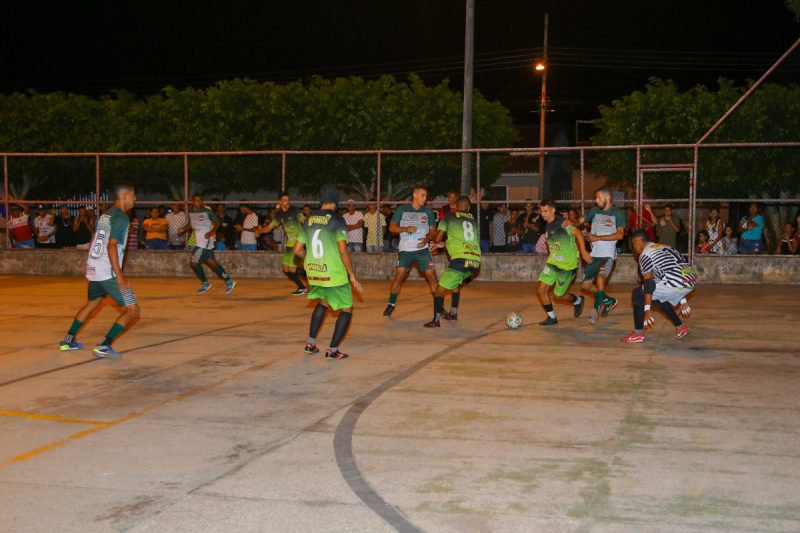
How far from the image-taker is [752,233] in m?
19.6

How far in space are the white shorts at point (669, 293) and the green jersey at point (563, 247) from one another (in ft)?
5.45

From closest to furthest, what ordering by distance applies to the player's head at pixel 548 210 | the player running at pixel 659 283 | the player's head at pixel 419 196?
the player running at pixel 659 283
the player's head at pixel 548 210
the player's head at pixel 419 196

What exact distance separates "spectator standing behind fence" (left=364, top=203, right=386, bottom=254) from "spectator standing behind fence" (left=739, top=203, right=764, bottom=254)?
8.24 metres

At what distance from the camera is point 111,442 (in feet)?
21.1

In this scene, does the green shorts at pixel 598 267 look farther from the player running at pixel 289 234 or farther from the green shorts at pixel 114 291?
the green shorts at pixel 114 291

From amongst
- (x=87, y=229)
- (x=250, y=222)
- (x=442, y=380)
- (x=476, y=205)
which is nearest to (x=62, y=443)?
(x=442, y=380)

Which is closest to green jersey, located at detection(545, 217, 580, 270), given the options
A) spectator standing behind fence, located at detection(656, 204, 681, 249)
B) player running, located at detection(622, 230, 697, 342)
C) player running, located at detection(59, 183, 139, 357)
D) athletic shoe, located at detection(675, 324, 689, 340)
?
player running, located at detection(622, 230, 697, 342)

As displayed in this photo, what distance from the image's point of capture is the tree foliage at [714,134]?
22.8 m

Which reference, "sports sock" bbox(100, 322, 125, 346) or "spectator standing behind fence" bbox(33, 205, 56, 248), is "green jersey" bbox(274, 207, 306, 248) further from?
"spectator standing behind fence" bbox(33, 205, 56, 248)

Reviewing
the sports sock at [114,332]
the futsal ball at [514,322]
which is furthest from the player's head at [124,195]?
the futsal ball at [514,322]

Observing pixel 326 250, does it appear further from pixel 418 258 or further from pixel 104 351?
pixel 418 258

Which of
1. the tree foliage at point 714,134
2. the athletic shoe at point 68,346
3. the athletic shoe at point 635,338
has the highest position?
the tree foliage at point 714,134

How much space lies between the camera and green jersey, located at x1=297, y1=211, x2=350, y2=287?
9523 mm

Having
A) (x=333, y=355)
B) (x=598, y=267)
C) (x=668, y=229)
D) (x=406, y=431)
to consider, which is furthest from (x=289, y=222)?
(x=406, y=431)
